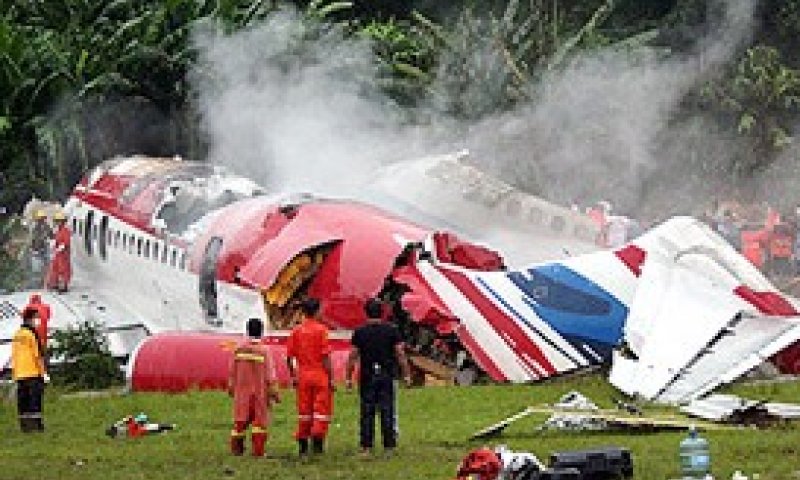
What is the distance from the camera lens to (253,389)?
16484mm

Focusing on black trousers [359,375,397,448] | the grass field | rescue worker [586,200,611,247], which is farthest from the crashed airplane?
rescue worker [586,200,611,247]

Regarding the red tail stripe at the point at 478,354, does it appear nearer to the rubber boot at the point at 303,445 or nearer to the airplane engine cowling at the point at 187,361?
the airplane engine cowling at the point at 187,361

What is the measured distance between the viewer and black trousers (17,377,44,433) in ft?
64.1

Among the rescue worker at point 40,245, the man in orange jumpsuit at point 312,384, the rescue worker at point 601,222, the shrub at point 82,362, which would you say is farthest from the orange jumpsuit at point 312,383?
the rescue worker at point 40,245

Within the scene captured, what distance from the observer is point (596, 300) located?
21.8 m

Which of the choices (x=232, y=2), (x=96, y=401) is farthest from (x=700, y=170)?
(x=96, y=401)

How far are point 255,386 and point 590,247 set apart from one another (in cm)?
1351

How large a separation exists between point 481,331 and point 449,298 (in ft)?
1.92

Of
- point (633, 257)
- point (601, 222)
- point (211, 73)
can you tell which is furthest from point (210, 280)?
point (211, 73)

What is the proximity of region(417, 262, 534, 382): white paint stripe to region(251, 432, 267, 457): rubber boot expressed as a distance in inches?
219

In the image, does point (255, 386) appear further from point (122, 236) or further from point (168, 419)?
point (122, 236)

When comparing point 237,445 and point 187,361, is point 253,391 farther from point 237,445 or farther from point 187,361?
point 187,361

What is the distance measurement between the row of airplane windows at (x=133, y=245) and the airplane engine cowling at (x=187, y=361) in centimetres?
326

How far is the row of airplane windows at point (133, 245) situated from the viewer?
26.4 metres
